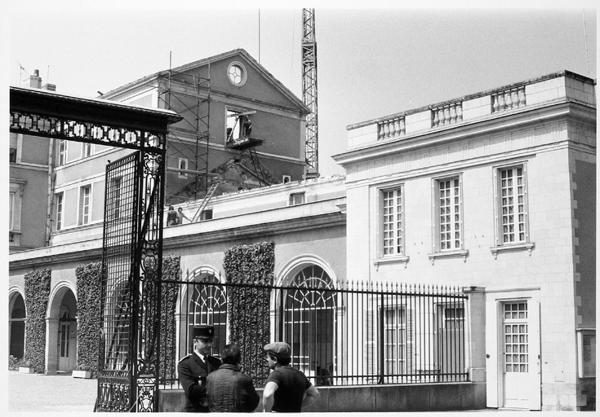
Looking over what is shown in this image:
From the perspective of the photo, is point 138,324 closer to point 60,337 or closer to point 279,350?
point 279,350

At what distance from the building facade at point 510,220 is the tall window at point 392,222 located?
0.02 m

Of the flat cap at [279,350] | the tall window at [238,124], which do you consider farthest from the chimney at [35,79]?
the tall window at [238,124]

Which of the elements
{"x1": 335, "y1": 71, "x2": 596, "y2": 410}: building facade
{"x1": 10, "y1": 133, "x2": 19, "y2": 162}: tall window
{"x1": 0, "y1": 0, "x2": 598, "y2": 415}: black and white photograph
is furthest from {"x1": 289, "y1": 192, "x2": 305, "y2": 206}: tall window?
{"x1": 10, "y1": 133, "x2": 19, "y2": 162}: tall window

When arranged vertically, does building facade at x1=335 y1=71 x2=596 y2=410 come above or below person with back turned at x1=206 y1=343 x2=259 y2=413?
above

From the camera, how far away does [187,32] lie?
36.9ft

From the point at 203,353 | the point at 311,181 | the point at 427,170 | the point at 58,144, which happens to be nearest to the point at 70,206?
the point at 58,144

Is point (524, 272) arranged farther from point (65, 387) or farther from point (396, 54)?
point (65, 387)

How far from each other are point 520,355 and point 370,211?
3778mm

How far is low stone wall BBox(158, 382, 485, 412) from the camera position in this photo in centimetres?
1152

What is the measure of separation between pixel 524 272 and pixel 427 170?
2455mm

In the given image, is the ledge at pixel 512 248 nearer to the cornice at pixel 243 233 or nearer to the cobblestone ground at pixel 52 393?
the cornice at pixel 243 233

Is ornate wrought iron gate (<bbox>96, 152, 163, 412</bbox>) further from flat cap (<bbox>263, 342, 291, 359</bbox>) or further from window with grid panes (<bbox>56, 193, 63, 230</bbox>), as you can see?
window with grid panes (<bbox>56, 193, 63, 230</bbox>)

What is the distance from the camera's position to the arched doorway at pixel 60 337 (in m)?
25.2

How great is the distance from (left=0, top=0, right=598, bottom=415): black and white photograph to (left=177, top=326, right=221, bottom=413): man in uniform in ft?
0.05
